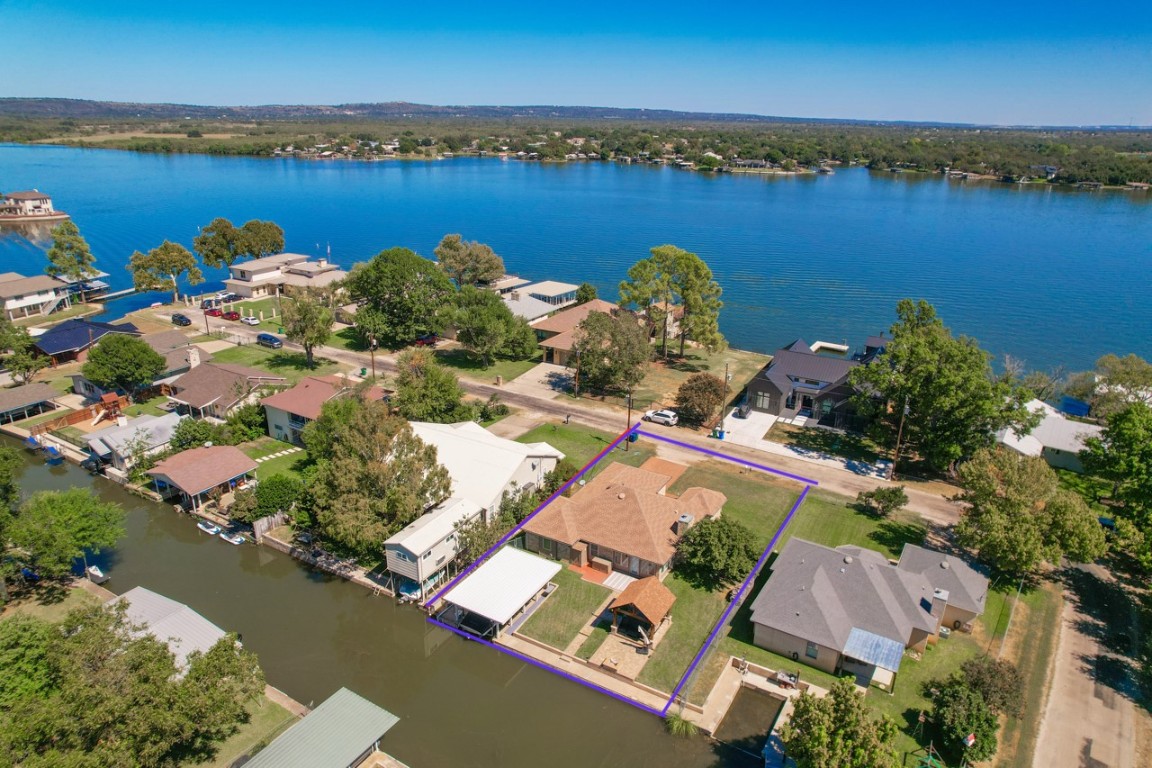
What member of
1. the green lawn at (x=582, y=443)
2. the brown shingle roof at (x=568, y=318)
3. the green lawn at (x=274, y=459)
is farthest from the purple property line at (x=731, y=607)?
the brown shingle roof at (x=568, y=318)

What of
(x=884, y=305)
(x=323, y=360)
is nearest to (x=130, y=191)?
(x=323, y=360)

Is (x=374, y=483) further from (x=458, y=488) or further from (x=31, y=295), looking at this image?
(x=31, y=295)

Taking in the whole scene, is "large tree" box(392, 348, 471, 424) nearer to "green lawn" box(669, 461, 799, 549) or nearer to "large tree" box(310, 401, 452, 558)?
"large tree" box(310, 401, 452, 558)

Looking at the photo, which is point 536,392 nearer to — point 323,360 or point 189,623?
point 323,360

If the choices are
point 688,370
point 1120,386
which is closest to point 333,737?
point 688,370

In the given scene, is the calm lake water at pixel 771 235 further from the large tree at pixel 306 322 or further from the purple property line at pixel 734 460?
the large tree at pixel 306 322

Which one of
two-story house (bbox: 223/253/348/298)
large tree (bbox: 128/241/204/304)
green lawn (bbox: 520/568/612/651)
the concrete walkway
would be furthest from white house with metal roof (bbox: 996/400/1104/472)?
large tree (bbox: 128/241/204/304)
